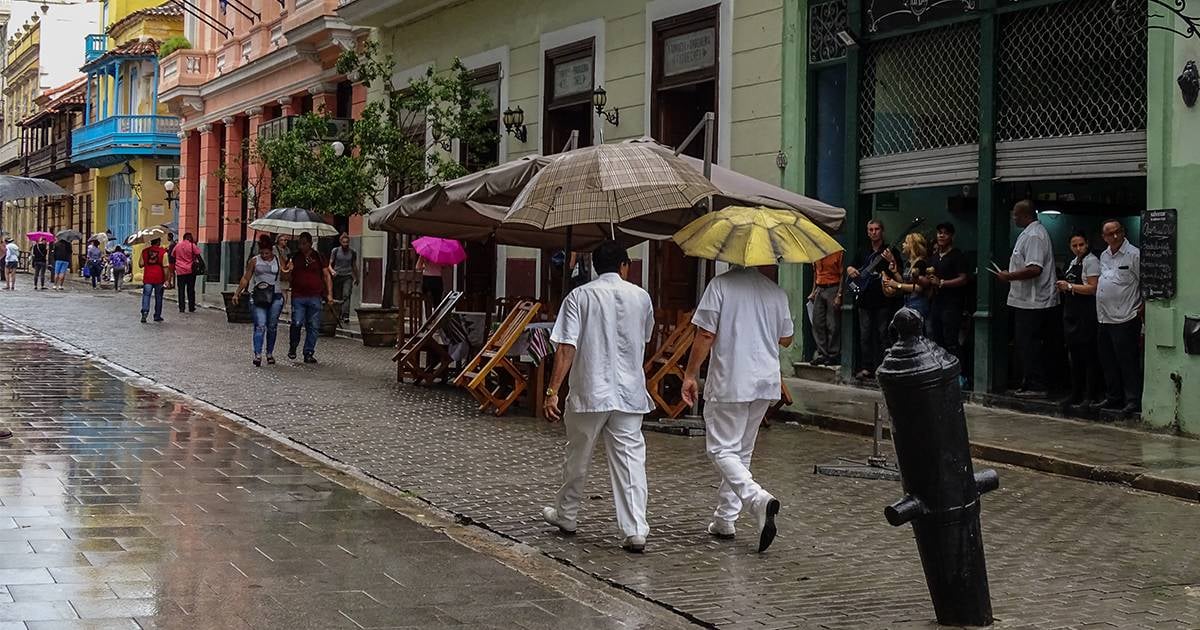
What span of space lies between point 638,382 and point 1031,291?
7206mm

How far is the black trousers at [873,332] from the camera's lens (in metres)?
15.4

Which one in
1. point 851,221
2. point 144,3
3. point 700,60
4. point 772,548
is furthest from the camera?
point 144,3

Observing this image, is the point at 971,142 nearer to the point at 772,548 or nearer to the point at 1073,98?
the point at 1073,98

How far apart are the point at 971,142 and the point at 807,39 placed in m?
2.86

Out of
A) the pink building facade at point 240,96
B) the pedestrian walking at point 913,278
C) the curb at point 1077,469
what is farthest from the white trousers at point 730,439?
the pink building facade at point 240,96

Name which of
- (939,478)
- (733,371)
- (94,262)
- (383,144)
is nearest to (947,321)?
(733,371)

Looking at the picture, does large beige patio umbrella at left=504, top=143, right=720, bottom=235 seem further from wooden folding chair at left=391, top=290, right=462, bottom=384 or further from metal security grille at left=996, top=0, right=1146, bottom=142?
wooden folding chair at left=391, top=290, right=462, bottom=384

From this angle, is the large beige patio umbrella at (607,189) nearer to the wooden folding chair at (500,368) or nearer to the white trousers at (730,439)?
the wooden folding chair at (500,368)

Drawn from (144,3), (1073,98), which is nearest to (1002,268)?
(1073,98)

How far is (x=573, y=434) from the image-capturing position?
24.9 feet

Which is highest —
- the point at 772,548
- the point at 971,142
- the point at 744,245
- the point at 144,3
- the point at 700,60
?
the point at 144,3

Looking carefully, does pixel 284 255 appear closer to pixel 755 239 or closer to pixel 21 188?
pixel 21 188

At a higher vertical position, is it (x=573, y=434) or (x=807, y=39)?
(x=807, y=39)

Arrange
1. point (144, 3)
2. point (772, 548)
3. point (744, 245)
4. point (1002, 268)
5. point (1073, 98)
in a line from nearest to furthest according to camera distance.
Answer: point (772, 548) < point (744, 245) < point (1073, 98) < point (1002, 268) < point (144, 3)
